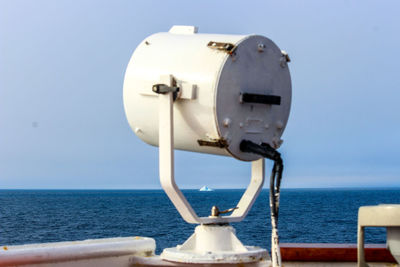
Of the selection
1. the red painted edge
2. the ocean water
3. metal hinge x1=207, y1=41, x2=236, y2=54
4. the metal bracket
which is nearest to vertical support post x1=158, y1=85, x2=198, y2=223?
the metal bracket

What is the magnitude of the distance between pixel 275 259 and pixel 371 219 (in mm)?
818

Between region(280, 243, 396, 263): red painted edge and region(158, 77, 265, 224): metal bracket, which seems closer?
region(158, 77, 265, 224): metal bracket

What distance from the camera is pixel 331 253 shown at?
22.6 ft

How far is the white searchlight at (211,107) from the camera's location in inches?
200

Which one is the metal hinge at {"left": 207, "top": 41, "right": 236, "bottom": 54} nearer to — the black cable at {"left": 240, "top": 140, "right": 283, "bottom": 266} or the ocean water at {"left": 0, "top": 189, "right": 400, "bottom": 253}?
the black cable at {"left": 240, "top": 140, "right": 283, "bottom": 266}

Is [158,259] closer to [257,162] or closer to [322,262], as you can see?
[257,162]

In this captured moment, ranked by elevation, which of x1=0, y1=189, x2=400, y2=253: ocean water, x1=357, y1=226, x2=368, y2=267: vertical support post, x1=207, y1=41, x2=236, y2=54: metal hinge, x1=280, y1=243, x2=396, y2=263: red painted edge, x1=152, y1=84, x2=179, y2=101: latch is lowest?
x1=0, y1=189, x2=400, y2=253: ocean water

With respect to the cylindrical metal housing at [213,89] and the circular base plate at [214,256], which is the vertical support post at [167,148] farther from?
the circular base plate at [214,256]

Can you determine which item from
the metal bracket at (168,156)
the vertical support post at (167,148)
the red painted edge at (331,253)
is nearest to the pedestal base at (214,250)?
the metal bracket at (168,156)

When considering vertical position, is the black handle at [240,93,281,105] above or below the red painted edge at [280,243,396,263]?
above

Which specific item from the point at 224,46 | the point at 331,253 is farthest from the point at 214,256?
the point at 331,253

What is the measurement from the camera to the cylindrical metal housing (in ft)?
16.7

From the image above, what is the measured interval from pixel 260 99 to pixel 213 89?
415 mm

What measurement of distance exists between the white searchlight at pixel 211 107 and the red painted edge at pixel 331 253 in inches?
58.4
